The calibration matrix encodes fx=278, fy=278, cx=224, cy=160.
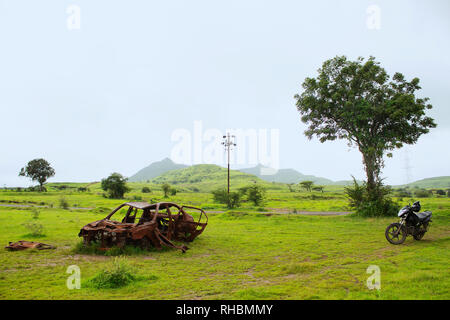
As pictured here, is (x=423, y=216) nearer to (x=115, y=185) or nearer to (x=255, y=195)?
(x=255, y=195)

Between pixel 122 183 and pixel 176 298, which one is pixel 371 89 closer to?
pixel 176 298

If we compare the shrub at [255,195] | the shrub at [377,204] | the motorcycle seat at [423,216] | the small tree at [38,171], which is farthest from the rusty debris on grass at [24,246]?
the small tree at [38,171]

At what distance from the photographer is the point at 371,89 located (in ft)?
80.9

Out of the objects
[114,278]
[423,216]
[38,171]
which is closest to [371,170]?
[423,216]

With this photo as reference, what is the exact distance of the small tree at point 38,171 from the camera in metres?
89.3

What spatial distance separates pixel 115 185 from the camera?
57.2m

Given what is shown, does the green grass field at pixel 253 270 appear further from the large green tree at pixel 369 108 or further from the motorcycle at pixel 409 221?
the large green tree at pixel 369 108

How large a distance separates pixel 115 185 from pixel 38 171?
49824 millimetres

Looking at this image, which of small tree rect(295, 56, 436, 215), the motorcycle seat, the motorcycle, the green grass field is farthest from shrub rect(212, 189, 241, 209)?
the motorcycle seat

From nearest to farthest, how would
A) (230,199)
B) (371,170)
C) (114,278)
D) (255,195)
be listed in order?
1. (114,278)
2. (371,170)
3. (230,199)
4. (255,195)

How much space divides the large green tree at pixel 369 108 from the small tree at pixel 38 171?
304 feet

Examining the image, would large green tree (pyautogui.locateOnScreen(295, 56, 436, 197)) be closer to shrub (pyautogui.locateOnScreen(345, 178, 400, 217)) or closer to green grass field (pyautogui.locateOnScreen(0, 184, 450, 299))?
shrub (pyautogui.locateOnScreen(345, 178, 400, 217))
